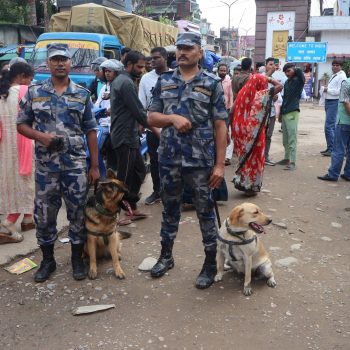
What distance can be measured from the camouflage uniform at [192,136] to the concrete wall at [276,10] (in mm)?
25870

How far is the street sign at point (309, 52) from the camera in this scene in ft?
75.4

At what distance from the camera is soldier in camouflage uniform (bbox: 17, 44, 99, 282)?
318 centimetres

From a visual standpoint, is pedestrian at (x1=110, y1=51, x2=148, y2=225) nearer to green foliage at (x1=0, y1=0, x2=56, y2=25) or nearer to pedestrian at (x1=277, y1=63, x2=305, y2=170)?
pedestrian at (x1=277, y1=63, x2=305, y2=170)

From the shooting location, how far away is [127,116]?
4.42 metres

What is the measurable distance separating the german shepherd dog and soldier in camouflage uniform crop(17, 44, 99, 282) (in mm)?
95

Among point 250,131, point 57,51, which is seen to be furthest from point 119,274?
point 250,131

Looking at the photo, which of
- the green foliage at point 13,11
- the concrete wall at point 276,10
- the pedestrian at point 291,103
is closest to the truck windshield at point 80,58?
the pedestrian at point 291,103

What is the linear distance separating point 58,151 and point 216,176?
1213 millimetres

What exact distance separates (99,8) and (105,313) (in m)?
9.83

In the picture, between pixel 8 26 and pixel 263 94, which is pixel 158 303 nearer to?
pixel 263 94

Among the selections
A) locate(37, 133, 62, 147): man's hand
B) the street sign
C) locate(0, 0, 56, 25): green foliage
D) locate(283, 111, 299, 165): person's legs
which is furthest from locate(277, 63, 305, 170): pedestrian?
locate(0, 0, 56, 25): green foliage

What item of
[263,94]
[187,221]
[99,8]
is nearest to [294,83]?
[263,94]

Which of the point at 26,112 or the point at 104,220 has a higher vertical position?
the point at 26,112

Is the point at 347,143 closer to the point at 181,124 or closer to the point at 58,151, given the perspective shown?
the point at 181,124
